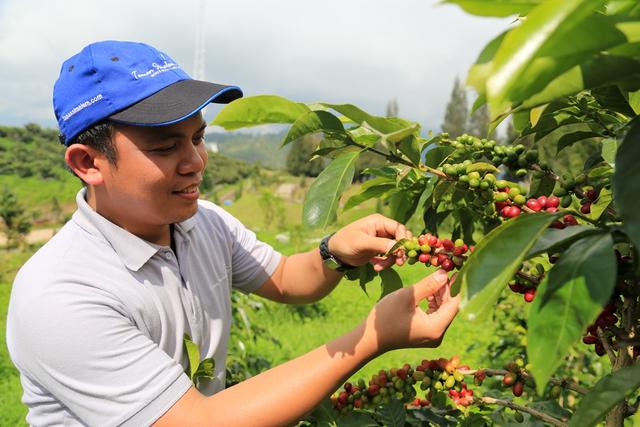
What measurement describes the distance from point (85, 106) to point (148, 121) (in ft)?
0.64

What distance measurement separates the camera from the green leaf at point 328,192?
94 cm

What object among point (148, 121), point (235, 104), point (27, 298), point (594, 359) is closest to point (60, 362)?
point (27, 298)

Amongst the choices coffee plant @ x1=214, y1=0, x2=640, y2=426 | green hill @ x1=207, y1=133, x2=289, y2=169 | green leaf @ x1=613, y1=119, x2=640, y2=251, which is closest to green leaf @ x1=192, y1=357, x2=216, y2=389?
coffee plant @ x1=214, y1=0, x2=640, y2=426

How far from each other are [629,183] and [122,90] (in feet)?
3.96

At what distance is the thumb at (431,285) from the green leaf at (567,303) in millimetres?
457

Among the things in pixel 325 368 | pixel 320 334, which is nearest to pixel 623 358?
pixel 325 368

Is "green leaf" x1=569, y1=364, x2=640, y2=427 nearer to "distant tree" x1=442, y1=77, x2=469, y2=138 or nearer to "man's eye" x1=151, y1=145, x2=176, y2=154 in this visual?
"man's eye" x1=151, y1=145, x2=176, y2=154

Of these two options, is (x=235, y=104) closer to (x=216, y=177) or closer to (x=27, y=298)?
→ (x=27, y=298)

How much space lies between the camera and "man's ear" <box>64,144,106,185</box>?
4.66ft

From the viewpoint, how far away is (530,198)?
114 cm

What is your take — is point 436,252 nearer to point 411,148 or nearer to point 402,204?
point 411,148

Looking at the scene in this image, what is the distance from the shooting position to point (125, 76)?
1.44 metres

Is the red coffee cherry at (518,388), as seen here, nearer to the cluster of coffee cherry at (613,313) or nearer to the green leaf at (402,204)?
the cluster of coffee cherry at (613,313)

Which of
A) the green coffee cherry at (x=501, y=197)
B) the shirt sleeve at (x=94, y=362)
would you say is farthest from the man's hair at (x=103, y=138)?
the green coffee cherry at (x=501, y=197)
